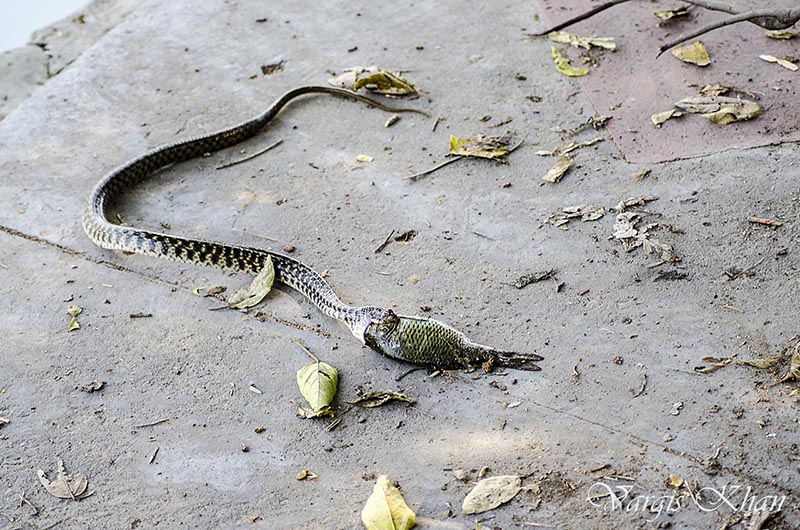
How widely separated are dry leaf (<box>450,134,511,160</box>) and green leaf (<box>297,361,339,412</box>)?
1.85m

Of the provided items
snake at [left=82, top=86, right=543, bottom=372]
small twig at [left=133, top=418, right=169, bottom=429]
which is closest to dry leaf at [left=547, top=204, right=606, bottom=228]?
snake at [left=82, top=86, right=543, bottom=372]

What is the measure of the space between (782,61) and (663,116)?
0.86 m

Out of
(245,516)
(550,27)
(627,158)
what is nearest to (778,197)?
(627,158)

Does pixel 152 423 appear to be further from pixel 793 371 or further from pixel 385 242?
pixel 793 371

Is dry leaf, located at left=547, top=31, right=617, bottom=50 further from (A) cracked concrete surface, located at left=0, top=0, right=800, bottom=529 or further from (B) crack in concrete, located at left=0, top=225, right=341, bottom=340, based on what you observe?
(B) crack in concrete, located at left=0, top=225, right=341, bottom=340

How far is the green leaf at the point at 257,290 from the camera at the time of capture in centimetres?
454

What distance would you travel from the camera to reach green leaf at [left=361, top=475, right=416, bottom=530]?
319cm

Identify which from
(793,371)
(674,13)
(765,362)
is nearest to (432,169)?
(674,13)

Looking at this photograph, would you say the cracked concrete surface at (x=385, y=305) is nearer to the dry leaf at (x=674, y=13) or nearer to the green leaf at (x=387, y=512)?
the green leaf at (x=387, y=512)

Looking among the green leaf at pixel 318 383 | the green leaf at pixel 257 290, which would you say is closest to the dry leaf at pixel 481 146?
the green leaf at pixel 257 290

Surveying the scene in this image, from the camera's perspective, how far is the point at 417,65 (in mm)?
6344

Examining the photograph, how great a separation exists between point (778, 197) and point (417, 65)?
2670 millimetres

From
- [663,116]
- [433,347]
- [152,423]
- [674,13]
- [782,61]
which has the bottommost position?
[152,423]

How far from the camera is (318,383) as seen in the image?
3.85m
